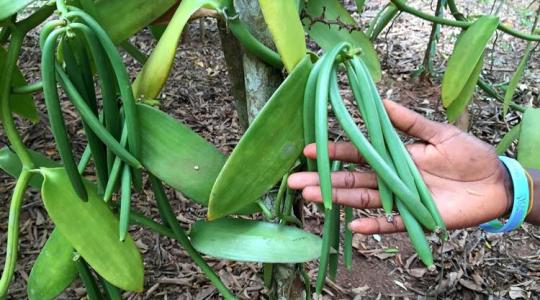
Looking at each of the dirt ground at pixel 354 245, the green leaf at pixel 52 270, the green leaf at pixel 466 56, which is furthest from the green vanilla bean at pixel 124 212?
the dirt ground at pixel 354 245

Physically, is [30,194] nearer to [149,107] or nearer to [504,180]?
[149,107]

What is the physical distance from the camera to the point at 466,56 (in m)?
0.84

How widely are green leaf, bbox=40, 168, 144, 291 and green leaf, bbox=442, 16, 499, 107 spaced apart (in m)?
0.49

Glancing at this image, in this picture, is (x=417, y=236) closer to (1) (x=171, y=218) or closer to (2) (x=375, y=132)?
(2) (x=375, y=132)

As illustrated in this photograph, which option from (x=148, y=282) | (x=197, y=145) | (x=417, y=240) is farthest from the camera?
(x=148, y=282)

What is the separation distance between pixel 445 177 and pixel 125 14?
0.45 meters

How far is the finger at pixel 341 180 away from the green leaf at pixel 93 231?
190 mm

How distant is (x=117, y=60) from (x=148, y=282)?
2.93 feet

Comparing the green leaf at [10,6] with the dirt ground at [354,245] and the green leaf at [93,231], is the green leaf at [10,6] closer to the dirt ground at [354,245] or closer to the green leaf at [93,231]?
the green leaf at [93,231]

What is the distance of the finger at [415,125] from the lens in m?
0.70

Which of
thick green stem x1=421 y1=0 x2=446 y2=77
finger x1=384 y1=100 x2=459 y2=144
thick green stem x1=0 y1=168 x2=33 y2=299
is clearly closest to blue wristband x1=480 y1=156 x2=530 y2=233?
finger x1=384 y1=100 x2=459 y2=144

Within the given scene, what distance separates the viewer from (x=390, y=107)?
2.30 feet

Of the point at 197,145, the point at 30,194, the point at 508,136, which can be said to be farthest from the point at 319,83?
the point at 30,194

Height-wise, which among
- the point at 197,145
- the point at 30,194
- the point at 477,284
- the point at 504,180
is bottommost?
the point at 477,284
